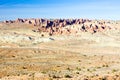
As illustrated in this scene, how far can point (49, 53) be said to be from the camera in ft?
214

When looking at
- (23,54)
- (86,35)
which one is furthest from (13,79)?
(86,35)

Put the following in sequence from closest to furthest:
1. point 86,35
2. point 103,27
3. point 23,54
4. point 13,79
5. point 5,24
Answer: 1. point 13,79
2. point 23,54
3. point 86,35
4. point 103,27
5. point 5,24

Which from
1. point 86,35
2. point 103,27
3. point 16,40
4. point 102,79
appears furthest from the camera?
point 103,27

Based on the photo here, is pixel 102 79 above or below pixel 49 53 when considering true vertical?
above

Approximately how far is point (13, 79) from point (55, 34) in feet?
289

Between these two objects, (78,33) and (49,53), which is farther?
(78,33)

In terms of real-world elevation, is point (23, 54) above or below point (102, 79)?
below

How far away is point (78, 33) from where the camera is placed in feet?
375

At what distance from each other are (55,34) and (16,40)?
20.9 meters

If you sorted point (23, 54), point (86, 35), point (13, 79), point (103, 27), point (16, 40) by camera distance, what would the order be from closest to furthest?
1. point (13, 79)
2. point (23, 54)
3. point (16, 40)
4. point (86, 35)
5. point (103, 27)

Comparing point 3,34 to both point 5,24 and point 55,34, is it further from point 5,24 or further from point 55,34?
point 5,24

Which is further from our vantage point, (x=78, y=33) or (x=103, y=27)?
(x=103, y=27)

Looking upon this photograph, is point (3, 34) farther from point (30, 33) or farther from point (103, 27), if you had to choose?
point (103, 27)

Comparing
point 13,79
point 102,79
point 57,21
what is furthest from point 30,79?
point 57,21
